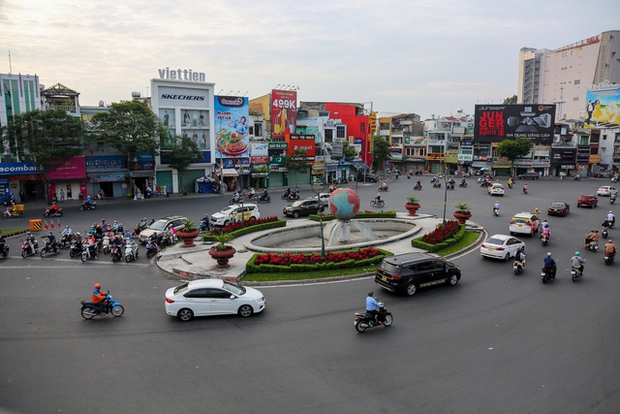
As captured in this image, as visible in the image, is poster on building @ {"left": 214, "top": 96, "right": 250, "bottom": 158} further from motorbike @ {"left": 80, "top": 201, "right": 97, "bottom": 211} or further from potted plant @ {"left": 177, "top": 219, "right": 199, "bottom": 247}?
potted plant @ {"left": 177, "top": 219, "right": 199, "bottom": 247}

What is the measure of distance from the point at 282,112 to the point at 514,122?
141 ft

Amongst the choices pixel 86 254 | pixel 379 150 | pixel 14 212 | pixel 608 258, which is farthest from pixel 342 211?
pixel 379 150

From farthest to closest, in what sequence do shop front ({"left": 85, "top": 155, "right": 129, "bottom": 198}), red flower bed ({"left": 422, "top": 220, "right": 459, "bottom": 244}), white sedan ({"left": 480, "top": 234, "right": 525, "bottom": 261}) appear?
shop front ({"left": 85, "top": 155, "right": 129, "bottom": 198})
red flower bed ({"left": 422, "top": 220, "right": 459, "bottom": 244})
white sedan ({"left": 480, "top": 234, "right": 525, "bottom": 261})

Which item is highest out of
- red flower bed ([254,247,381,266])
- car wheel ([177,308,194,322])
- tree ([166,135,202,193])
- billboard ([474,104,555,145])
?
billboard ([474,104,555,145])

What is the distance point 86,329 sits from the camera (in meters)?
13.6

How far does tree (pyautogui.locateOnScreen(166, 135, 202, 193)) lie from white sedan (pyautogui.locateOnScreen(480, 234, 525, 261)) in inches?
1330

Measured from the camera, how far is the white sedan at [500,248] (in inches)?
853

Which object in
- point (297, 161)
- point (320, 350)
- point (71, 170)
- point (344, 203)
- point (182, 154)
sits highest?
point (182, 154)

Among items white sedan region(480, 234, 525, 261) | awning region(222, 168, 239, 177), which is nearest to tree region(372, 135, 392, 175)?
awning region(222, 168, 239, 177)

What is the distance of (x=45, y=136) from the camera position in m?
38.1

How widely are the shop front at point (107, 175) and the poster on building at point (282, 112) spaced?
22611 millimetres

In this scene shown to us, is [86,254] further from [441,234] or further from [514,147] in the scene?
[514,147]

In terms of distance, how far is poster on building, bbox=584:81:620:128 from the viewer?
77.4 m

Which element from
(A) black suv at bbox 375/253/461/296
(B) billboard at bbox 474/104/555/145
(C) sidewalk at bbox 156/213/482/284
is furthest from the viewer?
(B) billboard at bbox 474/104/555/145
